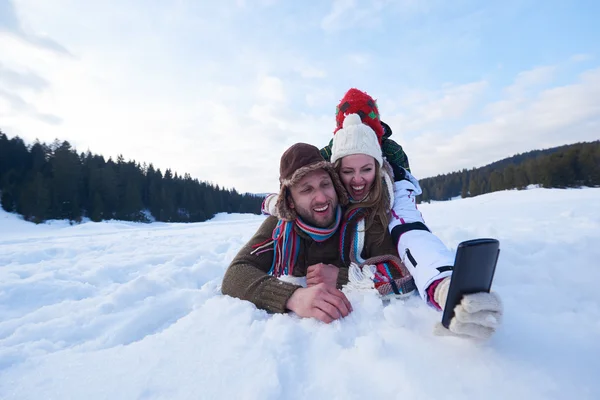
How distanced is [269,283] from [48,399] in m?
1.14

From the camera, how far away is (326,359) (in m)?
1.16

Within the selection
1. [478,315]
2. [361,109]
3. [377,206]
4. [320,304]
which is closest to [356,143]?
[377,206]

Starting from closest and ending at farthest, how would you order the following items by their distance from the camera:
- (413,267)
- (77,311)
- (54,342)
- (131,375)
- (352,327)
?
1. (131,375)
2. (352,327)
3. (413,267)
4. (54,342)
5. (77,311)

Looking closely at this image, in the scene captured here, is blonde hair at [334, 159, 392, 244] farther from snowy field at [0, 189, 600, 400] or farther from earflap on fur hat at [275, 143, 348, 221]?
snowy field at [0, 189, 600, 400]

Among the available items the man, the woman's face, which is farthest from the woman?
the man

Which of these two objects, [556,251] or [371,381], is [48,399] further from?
[556,251]

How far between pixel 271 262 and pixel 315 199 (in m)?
0.65

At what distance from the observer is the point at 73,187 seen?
2691 cm

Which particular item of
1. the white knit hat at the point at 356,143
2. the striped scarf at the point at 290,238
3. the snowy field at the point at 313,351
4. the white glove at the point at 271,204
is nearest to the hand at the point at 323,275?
the striped scarf at the point at 290,238

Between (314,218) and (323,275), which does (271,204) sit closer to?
(314,218)

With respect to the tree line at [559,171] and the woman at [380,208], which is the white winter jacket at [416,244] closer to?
the woman at [380,208]

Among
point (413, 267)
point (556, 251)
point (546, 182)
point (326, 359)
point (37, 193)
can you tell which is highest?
point (546, 182)

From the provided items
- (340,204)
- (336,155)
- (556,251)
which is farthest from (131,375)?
(556,251)

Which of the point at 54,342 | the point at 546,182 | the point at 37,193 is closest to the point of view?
the point at 54,342
